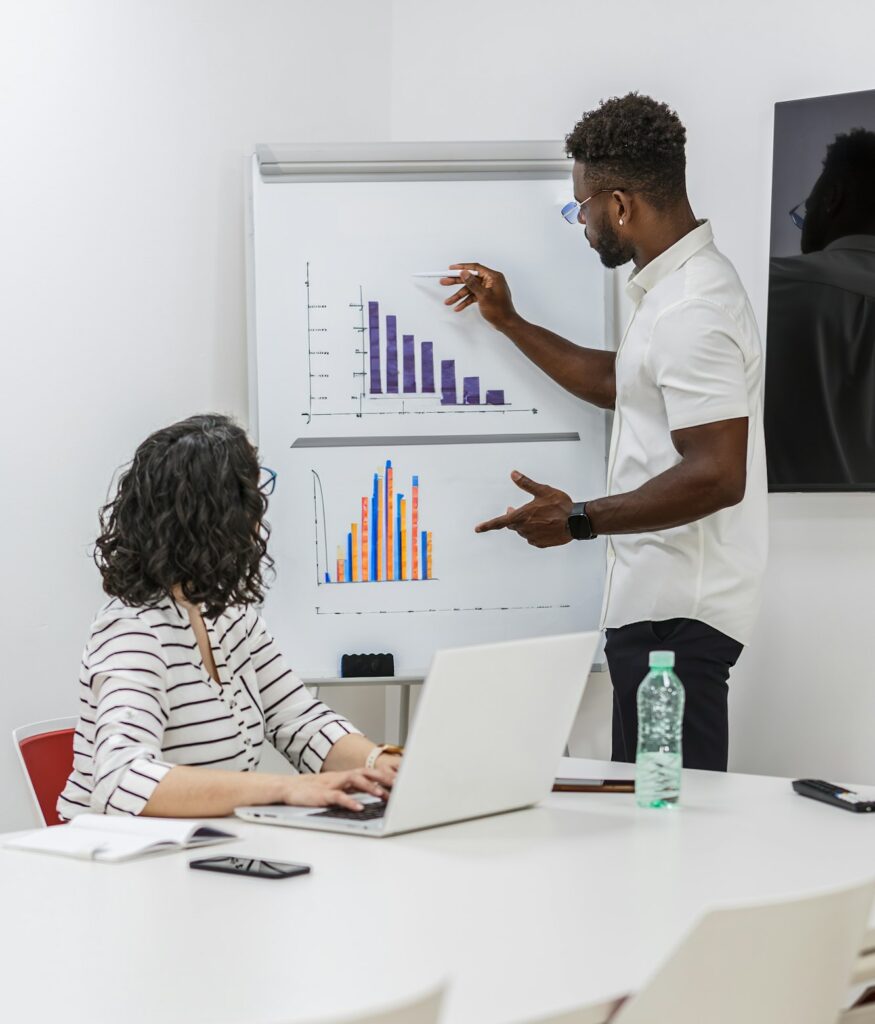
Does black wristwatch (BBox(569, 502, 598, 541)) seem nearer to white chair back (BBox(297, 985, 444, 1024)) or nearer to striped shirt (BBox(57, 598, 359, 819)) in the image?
striped shirt (BBox(57, 598, 359, 819))

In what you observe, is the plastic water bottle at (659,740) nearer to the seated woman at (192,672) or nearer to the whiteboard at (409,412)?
the seated woman at (192,672)

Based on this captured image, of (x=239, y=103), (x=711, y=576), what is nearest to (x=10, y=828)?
(x=711, y=576)

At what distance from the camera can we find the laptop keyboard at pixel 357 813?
5.19 ft

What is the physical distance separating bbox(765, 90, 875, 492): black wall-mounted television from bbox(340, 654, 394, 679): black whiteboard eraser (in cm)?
97

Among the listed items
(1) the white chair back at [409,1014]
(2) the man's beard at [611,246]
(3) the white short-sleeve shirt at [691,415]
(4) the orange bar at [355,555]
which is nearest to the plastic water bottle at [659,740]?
(3) the white short-sleeve shirt at [691,415]

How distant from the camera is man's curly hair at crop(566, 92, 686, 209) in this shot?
254 centimetres

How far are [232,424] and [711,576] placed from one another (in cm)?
103


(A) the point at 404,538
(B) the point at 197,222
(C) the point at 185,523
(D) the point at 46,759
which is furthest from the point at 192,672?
(B) the point at 197,222

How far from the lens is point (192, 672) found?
69.8 inches

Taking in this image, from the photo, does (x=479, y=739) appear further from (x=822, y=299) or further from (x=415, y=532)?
(x=822, y=299)

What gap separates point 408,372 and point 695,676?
1005mm

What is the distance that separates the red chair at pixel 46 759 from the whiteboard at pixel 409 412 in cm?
79

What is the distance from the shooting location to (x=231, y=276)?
3.17 m

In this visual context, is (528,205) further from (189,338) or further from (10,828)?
(10,828)
